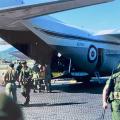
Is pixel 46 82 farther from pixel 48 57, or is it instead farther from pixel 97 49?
pixel 97 49

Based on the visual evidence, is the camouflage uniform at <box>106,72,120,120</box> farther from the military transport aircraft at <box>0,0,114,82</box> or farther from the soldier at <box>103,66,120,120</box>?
the military transport aircraft at <box>0,0,114,82</box>

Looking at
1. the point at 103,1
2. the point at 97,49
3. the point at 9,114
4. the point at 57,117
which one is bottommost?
the point at 57,117

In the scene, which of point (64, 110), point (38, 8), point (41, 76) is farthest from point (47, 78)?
point (64, 110)

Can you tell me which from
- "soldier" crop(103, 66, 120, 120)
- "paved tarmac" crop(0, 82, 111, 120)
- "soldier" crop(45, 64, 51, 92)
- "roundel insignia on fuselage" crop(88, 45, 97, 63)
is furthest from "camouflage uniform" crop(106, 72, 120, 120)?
"roundel insignia on fuselage" crop(88, 45, 97, 63)

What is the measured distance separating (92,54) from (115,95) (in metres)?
15.7

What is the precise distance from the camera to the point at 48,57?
1972 centimetres

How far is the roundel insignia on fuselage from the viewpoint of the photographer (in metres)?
21.4

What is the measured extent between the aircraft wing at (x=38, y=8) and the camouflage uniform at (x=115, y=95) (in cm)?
956

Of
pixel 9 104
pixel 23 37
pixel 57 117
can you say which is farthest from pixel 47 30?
pixel 9 104

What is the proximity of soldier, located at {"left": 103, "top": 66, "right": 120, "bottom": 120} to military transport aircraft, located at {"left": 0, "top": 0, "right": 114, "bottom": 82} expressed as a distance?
9.61 m

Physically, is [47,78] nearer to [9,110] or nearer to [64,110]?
[64,110]

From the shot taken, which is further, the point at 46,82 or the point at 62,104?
the point at 46,82

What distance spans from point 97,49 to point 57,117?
11.7 m

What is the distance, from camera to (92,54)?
2150 centimetres
